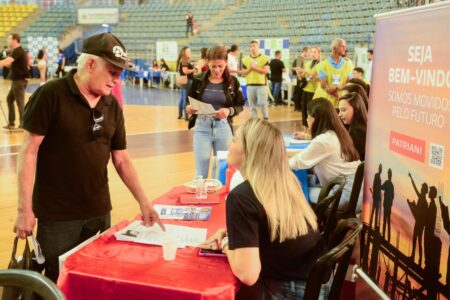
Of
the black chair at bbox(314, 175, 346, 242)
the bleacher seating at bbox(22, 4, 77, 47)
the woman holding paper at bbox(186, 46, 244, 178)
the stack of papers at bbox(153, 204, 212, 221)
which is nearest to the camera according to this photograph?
the stack of papers at bbox(153, 204, 212, 221)

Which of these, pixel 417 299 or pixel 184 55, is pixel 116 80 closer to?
pixel 417 299

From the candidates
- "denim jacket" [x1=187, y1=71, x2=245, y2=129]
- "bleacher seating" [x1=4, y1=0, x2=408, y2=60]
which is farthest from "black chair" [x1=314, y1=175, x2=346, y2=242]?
"bleacher seating" [x1=4, y1=0, x2=408, y2=60]

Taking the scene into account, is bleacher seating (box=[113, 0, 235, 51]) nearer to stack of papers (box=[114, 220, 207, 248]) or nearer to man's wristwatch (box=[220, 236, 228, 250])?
stack of papers (box=[114, 220, 207, 248])

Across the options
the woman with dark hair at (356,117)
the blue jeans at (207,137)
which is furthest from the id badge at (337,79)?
the blue jeans at (207,137)

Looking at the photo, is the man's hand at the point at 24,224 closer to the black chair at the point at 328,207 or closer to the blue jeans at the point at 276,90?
the black chair at the point at 328,207

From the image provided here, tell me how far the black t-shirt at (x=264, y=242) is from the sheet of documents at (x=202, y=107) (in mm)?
2125

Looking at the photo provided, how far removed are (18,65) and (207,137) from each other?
207 inches

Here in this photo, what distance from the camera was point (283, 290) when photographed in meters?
1.81

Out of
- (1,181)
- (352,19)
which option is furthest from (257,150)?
(352,19)

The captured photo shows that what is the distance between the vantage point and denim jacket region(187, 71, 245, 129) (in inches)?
158

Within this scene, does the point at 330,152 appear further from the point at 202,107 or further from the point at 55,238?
the point at 55,238

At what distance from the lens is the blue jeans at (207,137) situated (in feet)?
13.0

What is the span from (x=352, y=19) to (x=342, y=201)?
10269mm

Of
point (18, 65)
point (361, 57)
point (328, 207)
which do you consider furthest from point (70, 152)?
point (361, 57)
